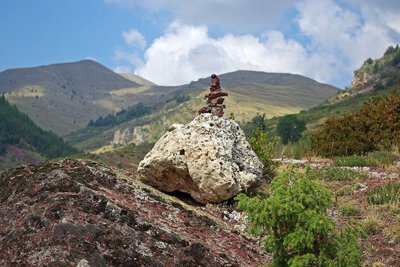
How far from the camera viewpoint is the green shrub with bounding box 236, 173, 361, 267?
7525 millimetres

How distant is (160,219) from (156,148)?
512 cm

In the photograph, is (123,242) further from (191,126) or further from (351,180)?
(351,180)

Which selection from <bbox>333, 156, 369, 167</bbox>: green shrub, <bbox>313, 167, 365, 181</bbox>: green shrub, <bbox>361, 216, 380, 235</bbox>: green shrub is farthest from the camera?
<bbox>333, 156, 369, 167</bbox>: green shrub

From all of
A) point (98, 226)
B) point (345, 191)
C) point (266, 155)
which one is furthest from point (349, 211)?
point (98, 226)

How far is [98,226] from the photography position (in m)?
9.52

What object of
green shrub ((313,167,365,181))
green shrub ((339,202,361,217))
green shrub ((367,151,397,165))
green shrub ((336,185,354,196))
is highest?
green shrub ((367,151,397,165))

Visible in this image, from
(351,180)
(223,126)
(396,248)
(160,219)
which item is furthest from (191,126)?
(396,248)

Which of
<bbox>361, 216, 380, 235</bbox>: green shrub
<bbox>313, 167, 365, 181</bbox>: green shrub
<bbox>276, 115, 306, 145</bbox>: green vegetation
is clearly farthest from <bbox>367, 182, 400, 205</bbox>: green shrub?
<bbox>276, 115, 306, 145</bbox>: green vegetation

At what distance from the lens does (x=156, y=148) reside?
16.0 meters

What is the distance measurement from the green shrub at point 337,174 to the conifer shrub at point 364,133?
640 centimetres

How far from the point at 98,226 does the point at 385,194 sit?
29.8 feet

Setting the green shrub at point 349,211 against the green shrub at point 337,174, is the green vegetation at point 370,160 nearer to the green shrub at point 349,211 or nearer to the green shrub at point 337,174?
Answer: the green shrub at point 337,174

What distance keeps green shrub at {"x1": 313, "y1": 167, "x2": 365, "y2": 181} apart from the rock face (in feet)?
10.7

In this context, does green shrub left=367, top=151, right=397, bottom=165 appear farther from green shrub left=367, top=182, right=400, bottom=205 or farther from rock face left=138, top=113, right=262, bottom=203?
rock face left=138, top=113, right=262, bottom=203
